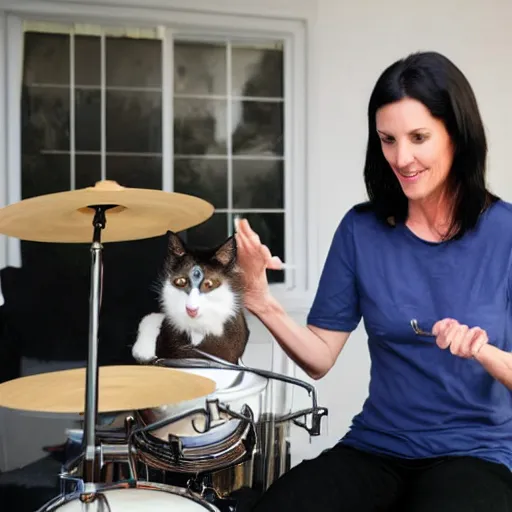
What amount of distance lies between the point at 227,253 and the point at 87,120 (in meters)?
0.44

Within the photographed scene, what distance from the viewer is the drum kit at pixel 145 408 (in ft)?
Answer: 3.18

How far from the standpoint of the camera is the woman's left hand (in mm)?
987

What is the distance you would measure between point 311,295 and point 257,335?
17cm

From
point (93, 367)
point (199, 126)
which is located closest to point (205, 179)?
point (199, 126)

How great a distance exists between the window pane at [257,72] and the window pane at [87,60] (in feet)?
1.02

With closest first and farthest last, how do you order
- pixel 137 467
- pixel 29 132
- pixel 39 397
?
pixel 39 397 < pixel 137 467 < pixel 29 132

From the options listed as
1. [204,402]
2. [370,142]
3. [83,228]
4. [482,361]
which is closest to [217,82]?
[370,142]

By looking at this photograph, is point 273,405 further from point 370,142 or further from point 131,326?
point 370,142

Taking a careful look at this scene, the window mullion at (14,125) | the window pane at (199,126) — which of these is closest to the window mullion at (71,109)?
the window mullion at (14,125)

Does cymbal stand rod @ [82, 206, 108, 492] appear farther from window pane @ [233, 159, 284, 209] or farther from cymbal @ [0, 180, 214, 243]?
window pane @ [233, 159, 284, 209]

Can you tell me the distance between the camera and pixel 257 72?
4.81ft

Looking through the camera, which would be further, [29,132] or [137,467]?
[29,132]

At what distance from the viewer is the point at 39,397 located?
97 cm

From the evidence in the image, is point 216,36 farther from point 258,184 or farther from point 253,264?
point 253,264
